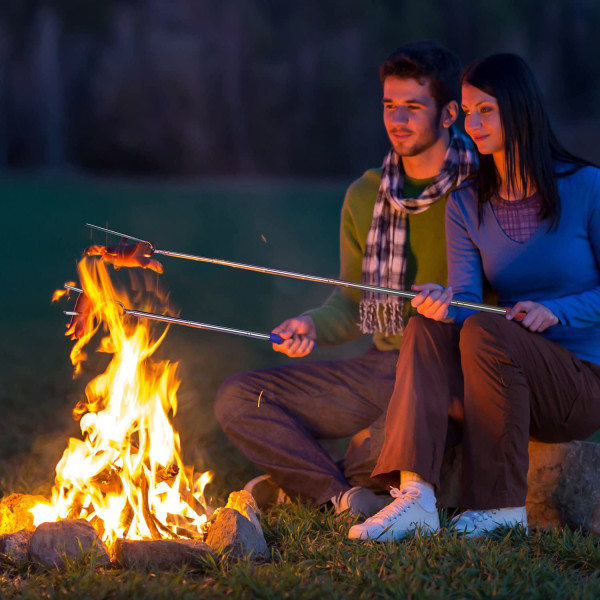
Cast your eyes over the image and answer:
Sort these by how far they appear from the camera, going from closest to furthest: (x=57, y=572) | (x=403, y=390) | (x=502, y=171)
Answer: (x=57, y=572) < (x=403, y=390) < (x=502, y=171)

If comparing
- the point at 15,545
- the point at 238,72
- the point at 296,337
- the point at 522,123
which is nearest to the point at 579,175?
the point at 522,123

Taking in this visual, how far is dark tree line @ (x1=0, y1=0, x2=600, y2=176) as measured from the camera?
285 inches

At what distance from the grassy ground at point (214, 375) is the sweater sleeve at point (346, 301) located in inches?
25.0

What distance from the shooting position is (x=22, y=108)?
7.31 meters

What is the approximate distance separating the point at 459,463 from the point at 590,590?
831mm

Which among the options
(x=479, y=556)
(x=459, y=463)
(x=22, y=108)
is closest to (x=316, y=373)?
(x=459, y=463)

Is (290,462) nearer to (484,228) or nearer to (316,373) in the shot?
(316,373)

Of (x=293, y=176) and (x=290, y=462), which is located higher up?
(x=293, y=176)

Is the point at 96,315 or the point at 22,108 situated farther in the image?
the point at 22,108

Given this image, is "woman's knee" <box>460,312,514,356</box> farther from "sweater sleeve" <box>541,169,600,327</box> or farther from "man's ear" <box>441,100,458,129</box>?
"man's ear" <box>441,100,458,129</box>

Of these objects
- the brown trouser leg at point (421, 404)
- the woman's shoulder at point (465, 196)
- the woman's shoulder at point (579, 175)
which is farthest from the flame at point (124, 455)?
the woman's shoulder at point (579, 175)

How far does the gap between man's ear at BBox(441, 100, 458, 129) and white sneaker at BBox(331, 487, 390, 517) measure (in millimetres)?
1255

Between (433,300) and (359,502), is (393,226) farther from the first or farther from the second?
(359,502)

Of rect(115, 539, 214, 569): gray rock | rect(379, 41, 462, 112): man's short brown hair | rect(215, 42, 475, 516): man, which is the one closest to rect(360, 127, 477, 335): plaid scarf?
rect(215, 42, 475, 516): man
